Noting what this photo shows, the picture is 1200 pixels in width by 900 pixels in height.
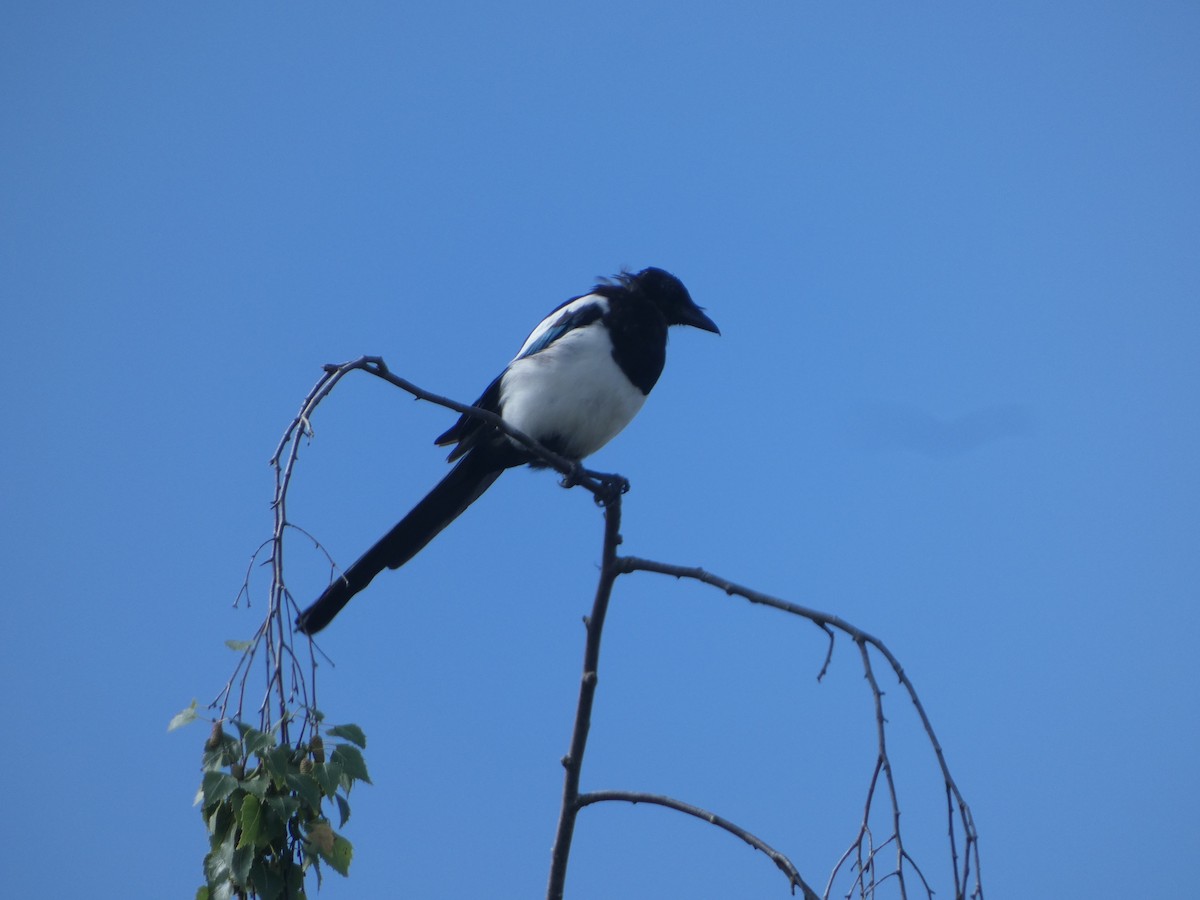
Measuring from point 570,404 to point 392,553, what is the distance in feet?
2.60

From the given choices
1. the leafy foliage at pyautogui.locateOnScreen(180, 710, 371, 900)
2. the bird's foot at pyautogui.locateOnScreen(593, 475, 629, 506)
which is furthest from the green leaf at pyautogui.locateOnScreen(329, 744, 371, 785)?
the bird's foot at pyautogui.locateOnScreen(593, 475, 629, 506)

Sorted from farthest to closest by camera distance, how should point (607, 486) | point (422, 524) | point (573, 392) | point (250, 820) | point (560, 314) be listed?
point (560, 314) < point (573, 392) < point (422, 524) < point (607, 486) < point (250, 820)

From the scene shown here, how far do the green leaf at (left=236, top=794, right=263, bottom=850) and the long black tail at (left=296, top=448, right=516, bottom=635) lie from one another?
188 cm

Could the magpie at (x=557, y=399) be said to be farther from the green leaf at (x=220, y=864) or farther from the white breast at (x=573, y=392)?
the green leaf at (x=220, y=864)

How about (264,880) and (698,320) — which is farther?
(698,320)

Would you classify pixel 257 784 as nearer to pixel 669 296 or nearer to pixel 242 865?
pixel 242 865

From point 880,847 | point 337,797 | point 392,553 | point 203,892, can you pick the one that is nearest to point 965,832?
point 880,847

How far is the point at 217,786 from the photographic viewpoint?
1.90m

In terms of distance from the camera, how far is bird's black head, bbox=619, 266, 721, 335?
15.6 feet

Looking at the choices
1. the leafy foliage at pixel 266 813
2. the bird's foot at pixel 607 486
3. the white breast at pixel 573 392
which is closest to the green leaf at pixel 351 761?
the leafy foliage at pixel 266 813

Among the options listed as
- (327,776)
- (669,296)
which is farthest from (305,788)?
(669,296)

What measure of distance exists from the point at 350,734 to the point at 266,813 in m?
0.19

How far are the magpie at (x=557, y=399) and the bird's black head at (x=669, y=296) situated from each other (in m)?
0.06

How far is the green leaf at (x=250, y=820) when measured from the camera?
73.7 inches
